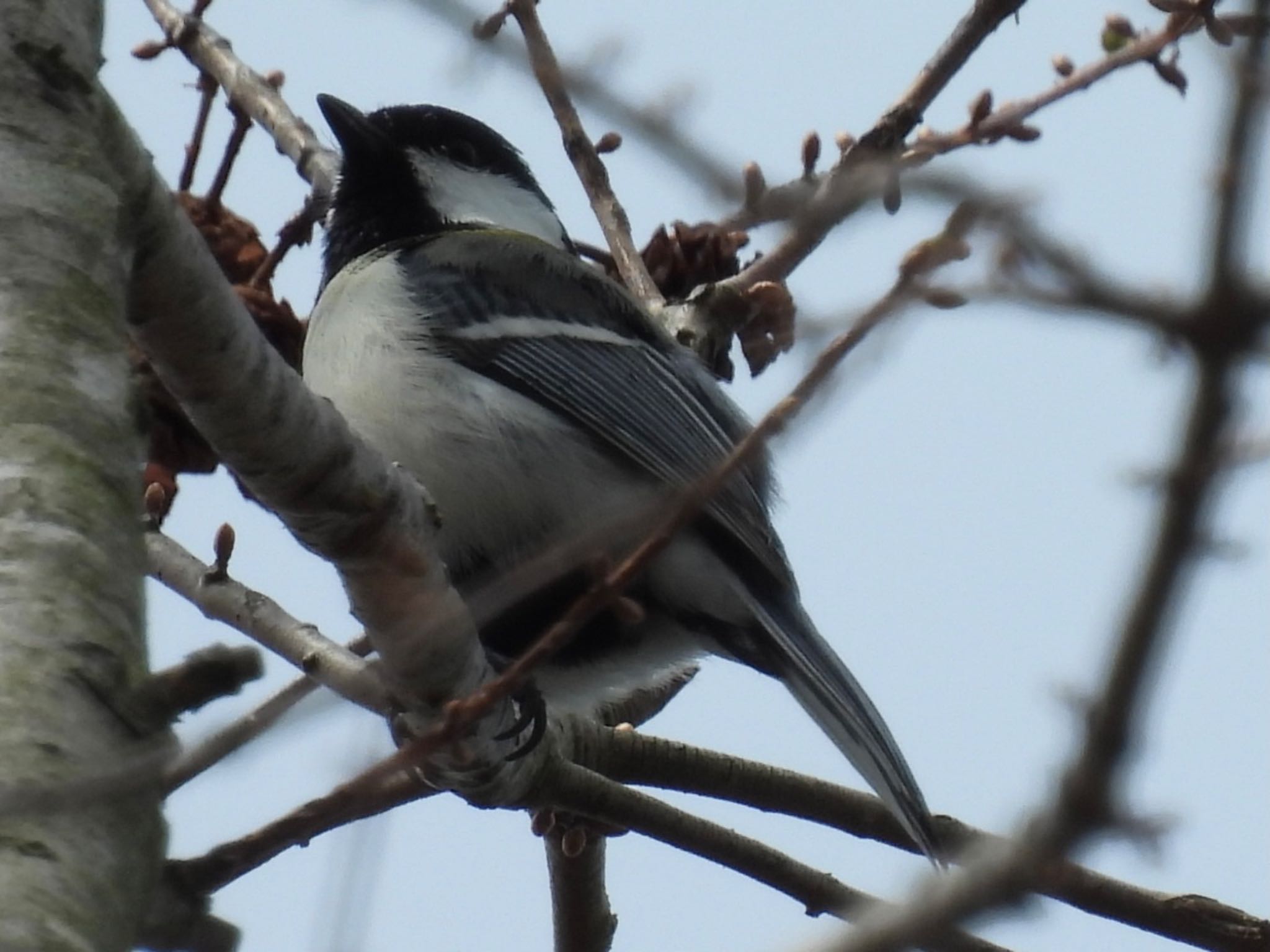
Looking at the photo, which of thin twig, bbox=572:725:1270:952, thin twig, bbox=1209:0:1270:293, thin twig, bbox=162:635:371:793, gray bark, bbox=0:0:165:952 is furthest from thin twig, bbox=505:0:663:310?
thin twig, bbox=1209:0:1270:293

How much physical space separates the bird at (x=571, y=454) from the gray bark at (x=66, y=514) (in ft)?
3.97

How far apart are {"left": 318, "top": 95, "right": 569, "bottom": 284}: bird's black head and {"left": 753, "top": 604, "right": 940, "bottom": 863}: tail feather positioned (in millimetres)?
1423

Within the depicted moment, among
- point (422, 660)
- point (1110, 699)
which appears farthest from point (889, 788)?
point (1110, 699)

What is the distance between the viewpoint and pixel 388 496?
210 cm

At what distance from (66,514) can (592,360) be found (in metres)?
2.06

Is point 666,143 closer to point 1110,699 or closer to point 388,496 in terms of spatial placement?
point 1110,699

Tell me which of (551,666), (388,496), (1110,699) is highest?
(551,666)

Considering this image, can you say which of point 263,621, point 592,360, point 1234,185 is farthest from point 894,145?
point 1234,185

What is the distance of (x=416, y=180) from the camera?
4152 mm

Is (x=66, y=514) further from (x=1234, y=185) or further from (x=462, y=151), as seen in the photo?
(x=462, y=151)

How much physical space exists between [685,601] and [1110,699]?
242cm

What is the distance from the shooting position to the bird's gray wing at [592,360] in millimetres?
3189

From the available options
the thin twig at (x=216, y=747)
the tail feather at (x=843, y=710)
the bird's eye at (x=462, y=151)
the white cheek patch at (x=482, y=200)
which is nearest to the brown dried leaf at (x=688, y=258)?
the white cheek patch at (x=482, y=200)

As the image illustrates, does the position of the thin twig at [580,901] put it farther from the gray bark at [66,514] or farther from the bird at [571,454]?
the gray bark at [66,514]
